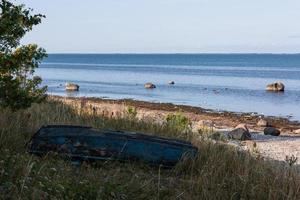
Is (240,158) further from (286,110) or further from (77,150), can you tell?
(286,110)

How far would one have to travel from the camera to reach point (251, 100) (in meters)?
40.7

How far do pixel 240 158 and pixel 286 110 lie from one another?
26.7m

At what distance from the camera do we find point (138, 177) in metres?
6.80

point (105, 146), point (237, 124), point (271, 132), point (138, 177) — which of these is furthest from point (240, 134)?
point (138, 177)

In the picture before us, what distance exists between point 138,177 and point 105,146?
1.16 m

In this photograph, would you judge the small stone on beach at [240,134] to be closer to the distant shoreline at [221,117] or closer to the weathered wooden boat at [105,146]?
the distant shoreline at [221,117]

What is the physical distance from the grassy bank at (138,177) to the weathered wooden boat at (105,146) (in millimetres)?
166

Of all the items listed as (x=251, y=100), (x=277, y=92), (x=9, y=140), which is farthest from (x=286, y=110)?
(x=9, y=140)

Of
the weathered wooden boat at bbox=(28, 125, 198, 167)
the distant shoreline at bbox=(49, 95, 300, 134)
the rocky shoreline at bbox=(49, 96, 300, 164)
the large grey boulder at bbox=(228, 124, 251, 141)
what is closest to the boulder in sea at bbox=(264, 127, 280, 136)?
the rocky shoreline at bbox=(49, 96, 300, 164)

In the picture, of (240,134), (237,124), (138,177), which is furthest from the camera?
(237,124)

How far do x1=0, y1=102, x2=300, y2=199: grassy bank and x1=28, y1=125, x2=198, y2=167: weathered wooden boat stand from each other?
166 mm

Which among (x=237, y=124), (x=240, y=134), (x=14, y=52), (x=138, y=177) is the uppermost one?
(x=14, y=52)

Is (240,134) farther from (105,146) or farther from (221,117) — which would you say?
(105,146)

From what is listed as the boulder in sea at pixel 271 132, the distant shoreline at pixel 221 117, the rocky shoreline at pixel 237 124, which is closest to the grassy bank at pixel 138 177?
the rocky shoreline at pixel 237 124
